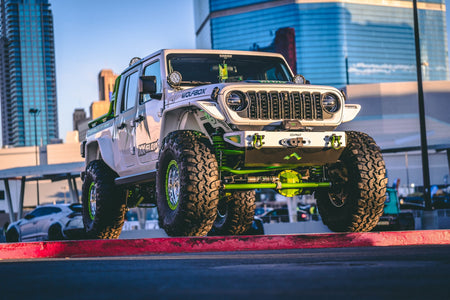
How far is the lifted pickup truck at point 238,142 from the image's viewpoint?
8898 mm

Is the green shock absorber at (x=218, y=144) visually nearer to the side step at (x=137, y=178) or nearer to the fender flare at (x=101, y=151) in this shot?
the side step at (x=137, y=178)

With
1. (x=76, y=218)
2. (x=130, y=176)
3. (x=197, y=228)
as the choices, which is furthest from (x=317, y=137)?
(x=76, y=218)

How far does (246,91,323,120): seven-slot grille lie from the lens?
29.9ft

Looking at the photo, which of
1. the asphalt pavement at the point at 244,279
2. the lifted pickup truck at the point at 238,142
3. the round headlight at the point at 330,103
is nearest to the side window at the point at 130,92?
the lifted pickup truck at the point at 238,142

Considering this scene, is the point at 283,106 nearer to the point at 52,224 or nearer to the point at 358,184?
the point at 358,184

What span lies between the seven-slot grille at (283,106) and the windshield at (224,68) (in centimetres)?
145

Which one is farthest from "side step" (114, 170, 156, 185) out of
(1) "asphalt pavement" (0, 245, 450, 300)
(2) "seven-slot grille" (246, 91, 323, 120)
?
(1) "asphalt pavement" (0, 245, 450, 300)

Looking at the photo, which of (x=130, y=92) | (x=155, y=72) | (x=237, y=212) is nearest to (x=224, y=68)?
(x=155, y=72)

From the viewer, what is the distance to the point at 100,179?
1220 cm

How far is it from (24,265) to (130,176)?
14.2 feet

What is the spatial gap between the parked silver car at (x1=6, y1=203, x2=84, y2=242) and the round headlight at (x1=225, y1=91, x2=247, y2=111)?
38.3ft

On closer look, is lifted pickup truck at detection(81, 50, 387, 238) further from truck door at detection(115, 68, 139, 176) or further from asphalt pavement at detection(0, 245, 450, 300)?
asphalt pavement at detection(0, 245, 450, 300)

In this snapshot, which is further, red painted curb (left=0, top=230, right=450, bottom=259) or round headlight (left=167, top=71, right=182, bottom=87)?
round headlight (left=167, top=71, right=182, bottom=87)

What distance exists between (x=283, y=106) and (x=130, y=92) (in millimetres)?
3440
